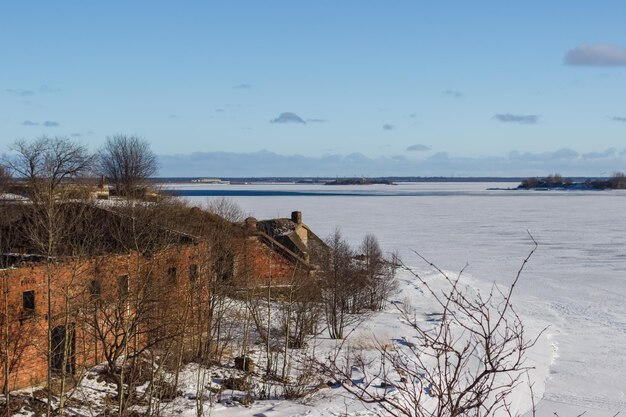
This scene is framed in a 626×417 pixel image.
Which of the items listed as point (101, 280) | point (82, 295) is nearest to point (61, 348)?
point (82, 295)

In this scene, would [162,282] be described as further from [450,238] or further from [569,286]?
[450,238]

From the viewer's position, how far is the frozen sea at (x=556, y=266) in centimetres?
2414

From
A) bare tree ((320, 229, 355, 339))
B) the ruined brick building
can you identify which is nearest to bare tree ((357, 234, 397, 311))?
bare tree ((320, 229, 355, 339))

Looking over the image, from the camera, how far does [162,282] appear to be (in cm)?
2406

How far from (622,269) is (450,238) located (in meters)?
21.3

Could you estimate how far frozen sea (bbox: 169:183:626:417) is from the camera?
24.1 meters

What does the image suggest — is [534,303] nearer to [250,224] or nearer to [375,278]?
[375,278]

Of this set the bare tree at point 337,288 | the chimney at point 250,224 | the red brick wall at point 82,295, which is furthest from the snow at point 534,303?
the chimney at point 250,224

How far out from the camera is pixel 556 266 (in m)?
47.8

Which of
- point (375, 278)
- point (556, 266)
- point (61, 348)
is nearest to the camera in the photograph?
point (61, 348)

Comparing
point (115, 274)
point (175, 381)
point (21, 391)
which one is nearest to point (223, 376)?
point (175, 381)

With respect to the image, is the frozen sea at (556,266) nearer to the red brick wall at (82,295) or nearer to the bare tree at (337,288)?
the bare tree at (337,288)

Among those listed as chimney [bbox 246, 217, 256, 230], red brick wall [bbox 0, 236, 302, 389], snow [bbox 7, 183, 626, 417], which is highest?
chimney [bbox 246, 217, 256, 230]

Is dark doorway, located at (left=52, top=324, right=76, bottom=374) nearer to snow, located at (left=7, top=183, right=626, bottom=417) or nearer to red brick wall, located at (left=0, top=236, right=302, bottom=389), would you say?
red brick wall, located at (left=0, top=236, right=302, bottom=389)
